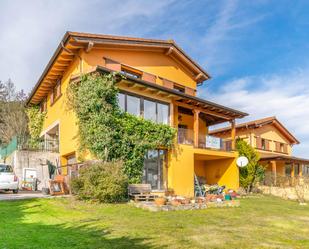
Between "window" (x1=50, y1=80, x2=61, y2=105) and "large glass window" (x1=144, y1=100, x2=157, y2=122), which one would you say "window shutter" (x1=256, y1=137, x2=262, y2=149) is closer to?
"large glass window" (x1=144, y1=100, x2=157, y2=122)

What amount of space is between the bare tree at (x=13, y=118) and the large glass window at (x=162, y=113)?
17.0 meters

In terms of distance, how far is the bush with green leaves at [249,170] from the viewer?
25.9 metres

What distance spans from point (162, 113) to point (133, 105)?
2.43m

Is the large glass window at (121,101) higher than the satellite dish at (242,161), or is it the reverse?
the large glass window at (121,101)

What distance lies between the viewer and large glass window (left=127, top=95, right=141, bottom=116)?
18.7 m

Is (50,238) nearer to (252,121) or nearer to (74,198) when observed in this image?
(74,198)

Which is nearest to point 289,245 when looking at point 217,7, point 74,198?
point 74,198

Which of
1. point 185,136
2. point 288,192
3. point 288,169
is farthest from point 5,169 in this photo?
point 288,169

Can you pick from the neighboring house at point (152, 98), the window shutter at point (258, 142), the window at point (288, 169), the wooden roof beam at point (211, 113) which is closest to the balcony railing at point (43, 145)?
the neighboring house at point (152, 98)

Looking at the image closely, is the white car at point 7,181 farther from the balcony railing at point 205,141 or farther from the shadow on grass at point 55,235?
the balcony railing at point 205,141

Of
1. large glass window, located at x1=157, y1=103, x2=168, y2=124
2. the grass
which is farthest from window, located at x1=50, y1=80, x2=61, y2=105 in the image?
the grass

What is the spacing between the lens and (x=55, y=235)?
25.3 ft

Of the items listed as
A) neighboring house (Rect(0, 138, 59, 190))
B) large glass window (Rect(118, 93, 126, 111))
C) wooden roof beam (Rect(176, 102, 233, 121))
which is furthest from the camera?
wooden roof beam (Rect(176, 102, 233, 121))

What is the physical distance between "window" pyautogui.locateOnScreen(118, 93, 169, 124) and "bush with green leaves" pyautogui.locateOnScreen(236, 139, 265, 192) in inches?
343
